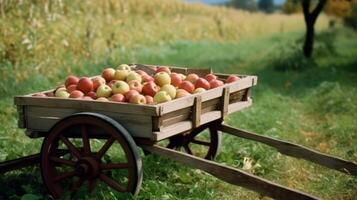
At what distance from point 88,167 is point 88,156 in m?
0.10

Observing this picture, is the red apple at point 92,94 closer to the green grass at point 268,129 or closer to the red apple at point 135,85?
the red apple at point 135,85

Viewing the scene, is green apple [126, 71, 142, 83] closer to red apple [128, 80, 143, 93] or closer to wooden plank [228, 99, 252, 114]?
red apple [128, 80, 143, 93]

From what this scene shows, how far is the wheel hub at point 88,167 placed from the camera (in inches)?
183

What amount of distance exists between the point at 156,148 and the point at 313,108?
6.13 metres

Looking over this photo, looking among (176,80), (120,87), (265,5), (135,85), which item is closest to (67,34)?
(176,80)

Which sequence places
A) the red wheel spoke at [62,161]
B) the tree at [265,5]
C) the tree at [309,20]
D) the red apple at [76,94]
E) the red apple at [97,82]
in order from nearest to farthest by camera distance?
the red wheel spoke at [62,161], the red apple at [76,94], the red apple at [97,82], the tree at [309,20], the tree at [265,5]

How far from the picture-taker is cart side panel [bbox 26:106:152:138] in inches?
175

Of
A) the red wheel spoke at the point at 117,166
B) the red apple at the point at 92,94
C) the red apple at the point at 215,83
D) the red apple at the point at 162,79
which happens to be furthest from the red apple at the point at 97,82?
the red apple at the point at 215,83

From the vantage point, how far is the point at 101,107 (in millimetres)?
4570

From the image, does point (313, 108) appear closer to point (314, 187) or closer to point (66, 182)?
point (314, 187)

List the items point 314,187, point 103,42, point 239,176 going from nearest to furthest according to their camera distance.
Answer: point 239,176 < point 314,187 < point 103,42

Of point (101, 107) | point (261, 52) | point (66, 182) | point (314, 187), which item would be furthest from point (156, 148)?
point (261, 52)

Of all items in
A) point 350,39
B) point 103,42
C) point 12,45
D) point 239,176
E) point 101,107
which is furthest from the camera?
point 350,39

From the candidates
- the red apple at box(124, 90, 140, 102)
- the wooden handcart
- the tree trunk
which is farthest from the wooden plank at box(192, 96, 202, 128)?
the tree trunk
